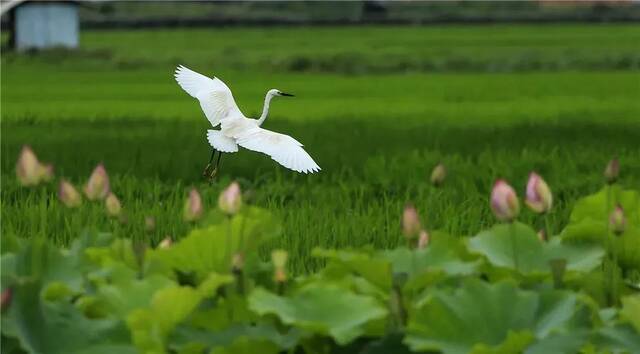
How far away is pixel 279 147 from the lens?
2.34 meters

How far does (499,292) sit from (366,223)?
2.44m

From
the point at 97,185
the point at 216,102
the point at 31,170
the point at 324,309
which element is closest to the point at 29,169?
the point at 31,170

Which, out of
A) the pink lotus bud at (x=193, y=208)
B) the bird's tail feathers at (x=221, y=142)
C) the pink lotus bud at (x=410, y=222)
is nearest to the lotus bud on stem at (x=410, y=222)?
the pink lotus bud at (x=410, y=222)

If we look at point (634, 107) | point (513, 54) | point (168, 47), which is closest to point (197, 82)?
point (634, 107)

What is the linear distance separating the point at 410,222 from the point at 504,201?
0.43 feet

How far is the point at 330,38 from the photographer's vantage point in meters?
30.6

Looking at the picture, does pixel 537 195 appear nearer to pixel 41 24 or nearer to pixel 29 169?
pixel 29 169

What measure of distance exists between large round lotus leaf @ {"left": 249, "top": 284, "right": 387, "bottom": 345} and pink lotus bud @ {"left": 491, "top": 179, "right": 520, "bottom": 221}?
0.20m

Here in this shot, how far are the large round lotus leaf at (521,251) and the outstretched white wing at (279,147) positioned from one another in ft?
1.51

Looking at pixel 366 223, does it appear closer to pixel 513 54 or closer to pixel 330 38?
pixel 513 54

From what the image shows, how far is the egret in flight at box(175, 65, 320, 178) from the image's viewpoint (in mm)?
2307

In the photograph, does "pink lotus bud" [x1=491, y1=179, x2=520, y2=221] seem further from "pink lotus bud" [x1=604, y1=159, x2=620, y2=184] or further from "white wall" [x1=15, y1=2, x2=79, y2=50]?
"white wall" [x1=15, y1=2, x2=79, y2=50]

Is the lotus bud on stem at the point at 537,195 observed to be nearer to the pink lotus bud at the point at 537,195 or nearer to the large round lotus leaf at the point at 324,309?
the pink lotus bud at the point at 537,195

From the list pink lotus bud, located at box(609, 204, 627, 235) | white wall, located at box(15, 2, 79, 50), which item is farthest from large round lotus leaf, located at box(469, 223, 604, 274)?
white wall, located at box(15, 2, 79, 50)
